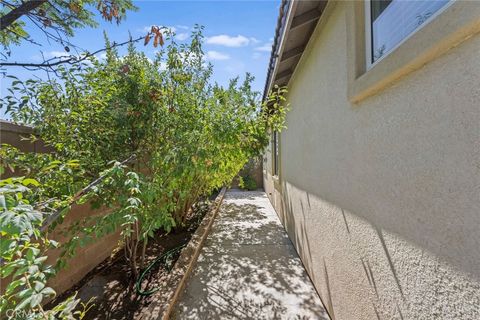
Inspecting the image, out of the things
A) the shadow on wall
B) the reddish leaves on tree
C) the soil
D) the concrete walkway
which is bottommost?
the concrete walkway

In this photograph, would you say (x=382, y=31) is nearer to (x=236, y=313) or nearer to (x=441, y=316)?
(x=441, y=316)

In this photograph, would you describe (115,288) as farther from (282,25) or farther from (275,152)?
(275,152)

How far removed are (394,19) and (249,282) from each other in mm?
4465

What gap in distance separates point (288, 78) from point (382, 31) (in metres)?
4.48

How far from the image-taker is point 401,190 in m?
1.74

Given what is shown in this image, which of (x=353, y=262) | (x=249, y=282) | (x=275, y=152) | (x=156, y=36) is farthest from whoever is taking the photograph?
(x=275, y=152)

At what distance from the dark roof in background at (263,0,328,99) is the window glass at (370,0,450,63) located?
1206mm

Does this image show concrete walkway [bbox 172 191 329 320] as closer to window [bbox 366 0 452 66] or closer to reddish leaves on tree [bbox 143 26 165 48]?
window [bbox 366 0 452 66]

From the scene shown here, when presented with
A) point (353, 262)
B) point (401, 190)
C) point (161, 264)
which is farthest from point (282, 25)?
point (161, 264)

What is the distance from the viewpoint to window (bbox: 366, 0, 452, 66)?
1656mm

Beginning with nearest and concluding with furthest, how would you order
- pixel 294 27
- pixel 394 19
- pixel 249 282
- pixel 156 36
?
pixel 394 19, pixel 156 36, pixel 294 27, pixel 249 282

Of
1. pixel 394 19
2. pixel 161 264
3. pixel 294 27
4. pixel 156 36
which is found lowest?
pixel 161 264

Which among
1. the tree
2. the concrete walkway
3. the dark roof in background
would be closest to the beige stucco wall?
the dark roof in background

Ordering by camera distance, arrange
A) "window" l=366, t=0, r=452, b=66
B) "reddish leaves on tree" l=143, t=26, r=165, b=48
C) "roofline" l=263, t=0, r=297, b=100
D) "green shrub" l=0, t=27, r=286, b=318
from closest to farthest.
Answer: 1. "window" l=366, t=0, r=452, b=66
2. "green shrub" l=0, t=27, r=286, b=318
3. "reddish leaves on tree" l=143, t=26, r=165, b=48
4. "roofline" l=263, t=0, r=297, b=100
